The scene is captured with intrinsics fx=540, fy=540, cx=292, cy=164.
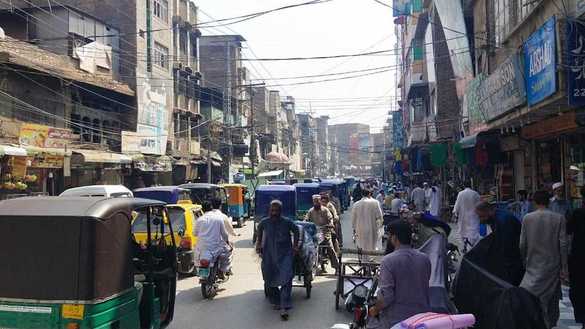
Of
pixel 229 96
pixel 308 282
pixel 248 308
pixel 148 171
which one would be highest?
pixel 229 96

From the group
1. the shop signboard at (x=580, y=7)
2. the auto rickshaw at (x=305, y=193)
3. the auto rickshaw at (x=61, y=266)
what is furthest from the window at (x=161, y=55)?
the auto rickshaw at (x=61, y=266)

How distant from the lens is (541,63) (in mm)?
8914

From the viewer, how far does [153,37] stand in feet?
111

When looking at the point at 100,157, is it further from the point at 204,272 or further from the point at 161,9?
the point at 161,9

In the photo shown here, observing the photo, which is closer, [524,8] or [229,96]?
[524,8]

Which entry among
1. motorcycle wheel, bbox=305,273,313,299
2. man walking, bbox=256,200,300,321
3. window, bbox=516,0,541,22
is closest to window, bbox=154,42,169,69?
window, bbox=516,0,541,22

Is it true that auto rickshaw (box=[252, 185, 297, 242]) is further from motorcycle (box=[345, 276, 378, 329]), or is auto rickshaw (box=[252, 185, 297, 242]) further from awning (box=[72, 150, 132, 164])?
motorcycle (box=[345, 276, 378, 329])

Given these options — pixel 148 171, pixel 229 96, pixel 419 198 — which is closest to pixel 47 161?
pixel 148 171

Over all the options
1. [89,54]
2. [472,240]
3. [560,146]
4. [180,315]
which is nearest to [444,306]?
[180,315]

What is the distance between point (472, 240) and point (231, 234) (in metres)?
5.17

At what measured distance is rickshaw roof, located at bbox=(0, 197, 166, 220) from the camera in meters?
4.66

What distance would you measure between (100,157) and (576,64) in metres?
19.5

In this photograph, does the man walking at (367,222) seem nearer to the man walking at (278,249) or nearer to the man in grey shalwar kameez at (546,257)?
the man walking at (278,249)

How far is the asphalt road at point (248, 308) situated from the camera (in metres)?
7.55
